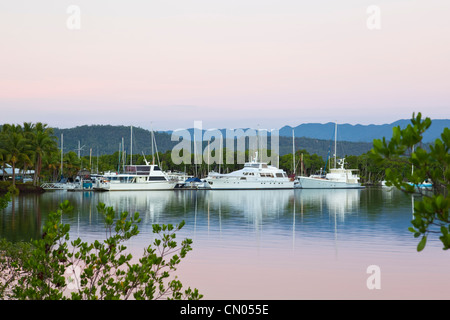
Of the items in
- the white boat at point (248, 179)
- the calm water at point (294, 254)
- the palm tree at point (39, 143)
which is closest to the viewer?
the calm water at point (294, 254)

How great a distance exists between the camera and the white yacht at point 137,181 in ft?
307

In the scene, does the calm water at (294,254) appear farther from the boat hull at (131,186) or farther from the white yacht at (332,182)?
the white yacht at (332,182)

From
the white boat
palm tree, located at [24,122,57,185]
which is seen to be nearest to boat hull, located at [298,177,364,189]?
the white boat

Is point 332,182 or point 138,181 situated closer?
point 138,181

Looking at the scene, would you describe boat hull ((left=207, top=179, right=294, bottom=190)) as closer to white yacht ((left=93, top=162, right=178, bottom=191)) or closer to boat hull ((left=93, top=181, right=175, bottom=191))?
white yacht ((left=93, top=162, right=178, bottom=191))

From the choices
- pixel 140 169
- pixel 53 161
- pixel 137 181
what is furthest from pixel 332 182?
pixel 53 161

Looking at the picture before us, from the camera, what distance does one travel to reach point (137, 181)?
94625 mm

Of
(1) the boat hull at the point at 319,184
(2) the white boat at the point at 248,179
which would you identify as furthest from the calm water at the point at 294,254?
(1) the boat hull at the point at 319,184

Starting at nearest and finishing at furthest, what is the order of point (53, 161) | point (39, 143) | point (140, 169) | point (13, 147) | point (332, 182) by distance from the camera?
1. point (13, 147)
2. point (39, 143)
3. point (140, 169)
4. point (53, 161)
5. point (332, 182)

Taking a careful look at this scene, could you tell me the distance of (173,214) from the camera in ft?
156

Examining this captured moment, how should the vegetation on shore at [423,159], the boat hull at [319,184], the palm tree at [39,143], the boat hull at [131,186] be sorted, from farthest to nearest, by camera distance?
the boat hull at [319,184]
the boat hull at [131,186]
the palm tree at [39,143]
the vegetation on shore at [423,159]

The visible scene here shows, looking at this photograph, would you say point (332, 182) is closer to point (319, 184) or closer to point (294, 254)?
point (319, 184)

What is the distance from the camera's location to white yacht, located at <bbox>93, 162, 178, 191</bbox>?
93.7 metres

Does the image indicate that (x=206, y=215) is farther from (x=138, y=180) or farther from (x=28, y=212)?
(x=138, y=180)
